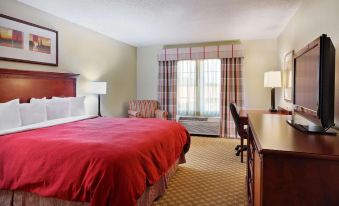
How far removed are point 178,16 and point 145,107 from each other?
2.61m

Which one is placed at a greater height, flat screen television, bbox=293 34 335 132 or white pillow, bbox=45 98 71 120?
flat screen television, bbox=293 34 335 132

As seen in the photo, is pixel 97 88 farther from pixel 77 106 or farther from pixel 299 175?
pixel 299 175

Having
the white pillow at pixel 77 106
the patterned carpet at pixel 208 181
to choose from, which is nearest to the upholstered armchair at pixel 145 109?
the patterned carpet at pixel 208 181

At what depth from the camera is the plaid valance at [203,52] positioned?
5367 millimetres

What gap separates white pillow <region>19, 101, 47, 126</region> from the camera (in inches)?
112

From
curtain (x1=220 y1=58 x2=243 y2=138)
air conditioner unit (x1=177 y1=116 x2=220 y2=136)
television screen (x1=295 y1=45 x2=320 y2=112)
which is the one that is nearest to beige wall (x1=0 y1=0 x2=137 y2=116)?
air conditioner unit (x1=177 y1=116 x2=220 y2=136)

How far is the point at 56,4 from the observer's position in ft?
10.5

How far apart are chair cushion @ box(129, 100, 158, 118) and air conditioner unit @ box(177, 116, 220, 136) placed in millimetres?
793

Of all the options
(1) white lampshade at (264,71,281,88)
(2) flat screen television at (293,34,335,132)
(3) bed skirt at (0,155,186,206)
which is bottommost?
(3) bed skirt at (0,155,186,206)

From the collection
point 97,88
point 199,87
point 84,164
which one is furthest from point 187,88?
point 84,164

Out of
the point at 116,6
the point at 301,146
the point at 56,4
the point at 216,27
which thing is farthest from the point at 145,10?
the point at 301,146

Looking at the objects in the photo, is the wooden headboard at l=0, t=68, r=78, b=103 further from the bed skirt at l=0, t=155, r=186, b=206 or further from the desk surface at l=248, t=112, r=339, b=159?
the desk surface at l=248, t=112, r=339, b=159

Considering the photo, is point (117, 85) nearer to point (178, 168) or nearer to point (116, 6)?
point (116, 6)

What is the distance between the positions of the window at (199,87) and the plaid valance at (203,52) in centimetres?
20
